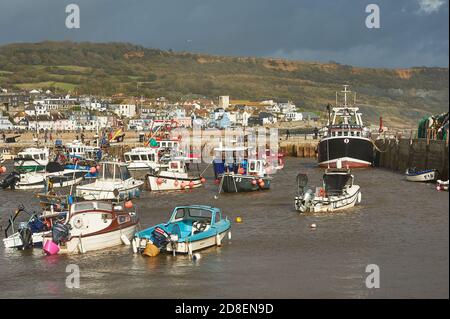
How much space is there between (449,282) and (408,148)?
54132mm

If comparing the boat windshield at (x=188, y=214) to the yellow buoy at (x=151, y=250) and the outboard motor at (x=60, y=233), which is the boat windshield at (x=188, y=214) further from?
the outboard motor at (x=60, y=233)

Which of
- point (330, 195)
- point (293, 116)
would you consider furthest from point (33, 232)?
point (293, 116)

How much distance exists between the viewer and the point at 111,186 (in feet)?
144

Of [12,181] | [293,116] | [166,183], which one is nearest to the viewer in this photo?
[166,183]

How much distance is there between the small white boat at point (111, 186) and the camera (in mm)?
42116

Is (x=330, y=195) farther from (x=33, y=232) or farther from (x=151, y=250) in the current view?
(x=33, y=232)

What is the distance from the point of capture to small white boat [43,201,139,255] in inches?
1137

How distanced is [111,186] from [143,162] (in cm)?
1248

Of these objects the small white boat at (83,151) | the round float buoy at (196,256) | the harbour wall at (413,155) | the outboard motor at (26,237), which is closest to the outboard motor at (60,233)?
the outboard motor at (26,237)

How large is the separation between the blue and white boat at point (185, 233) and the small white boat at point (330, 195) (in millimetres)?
8364

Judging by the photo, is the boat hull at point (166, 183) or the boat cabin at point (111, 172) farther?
the boat hull at point (166, 183)

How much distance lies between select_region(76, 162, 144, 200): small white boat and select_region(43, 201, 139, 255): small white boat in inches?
415

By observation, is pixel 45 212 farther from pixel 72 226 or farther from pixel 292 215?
pixel 292 215

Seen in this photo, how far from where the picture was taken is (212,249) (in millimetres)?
29234
